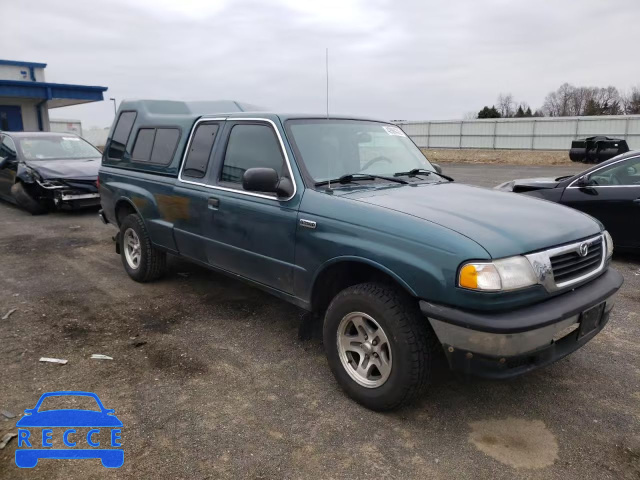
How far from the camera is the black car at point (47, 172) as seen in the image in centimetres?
935

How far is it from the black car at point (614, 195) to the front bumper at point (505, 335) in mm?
4080

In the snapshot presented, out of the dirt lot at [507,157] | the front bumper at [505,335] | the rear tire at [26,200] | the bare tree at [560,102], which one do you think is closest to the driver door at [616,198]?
the front bumper at [505,335]

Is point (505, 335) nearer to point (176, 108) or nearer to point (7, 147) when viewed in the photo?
point (176, 108)

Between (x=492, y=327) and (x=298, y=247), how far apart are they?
1.47 m

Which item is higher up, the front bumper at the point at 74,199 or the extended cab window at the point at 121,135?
the extended cab window at the point at 121,135

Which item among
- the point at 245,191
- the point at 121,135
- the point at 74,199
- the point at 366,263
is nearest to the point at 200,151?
the point at 245,191

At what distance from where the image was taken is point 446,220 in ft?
9.42

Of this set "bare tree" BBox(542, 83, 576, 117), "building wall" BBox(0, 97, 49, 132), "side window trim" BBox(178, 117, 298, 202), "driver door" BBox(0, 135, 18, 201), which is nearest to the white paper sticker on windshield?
"side window trim" BBox(178, 117, 298, 202)

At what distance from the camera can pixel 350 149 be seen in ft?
13.0

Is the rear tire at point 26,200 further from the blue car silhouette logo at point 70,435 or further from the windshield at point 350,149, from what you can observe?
the windshield at point 350,149

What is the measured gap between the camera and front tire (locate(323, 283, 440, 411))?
280 cm

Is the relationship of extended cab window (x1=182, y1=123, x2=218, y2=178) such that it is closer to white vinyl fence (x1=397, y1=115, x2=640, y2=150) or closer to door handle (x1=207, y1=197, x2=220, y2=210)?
door handle (x1=207, y1=197, x2=220, y2=210)

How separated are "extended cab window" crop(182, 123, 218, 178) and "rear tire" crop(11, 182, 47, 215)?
6.54 metres

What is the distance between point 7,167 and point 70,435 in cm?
949
